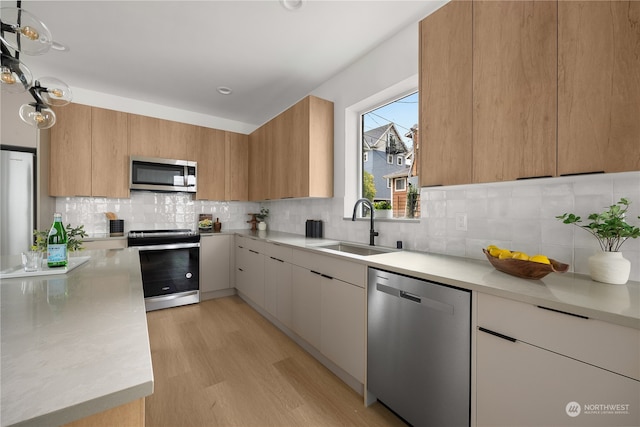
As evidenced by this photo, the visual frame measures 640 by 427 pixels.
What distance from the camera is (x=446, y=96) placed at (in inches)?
61.2

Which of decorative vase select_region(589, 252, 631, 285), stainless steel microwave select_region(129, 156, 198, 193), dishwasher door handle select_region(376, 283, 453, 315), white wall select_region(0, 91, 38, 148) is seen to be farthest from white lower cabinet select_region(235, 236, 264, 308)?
decorative vase select_region(589, 252, 631, 285)

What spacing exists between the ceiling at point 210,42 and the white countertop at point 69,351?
2.01m

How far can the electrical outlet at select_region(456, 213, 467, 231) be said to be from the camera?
1.78m

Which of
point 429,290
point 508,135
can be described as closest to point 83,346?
point 429,290

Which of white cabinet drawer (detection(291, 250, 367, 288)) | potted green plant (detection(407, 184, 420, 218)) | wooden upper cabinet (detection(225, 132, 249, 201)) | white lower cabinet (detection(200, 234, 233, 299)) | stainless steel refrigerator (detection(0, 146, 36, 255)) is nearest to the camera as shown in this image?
white cabinet drawer (detection(291, 250, 367, 288))

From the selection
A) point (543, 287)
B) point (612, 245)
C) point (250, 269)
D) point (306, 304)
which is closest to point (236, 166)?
point (250, 269)

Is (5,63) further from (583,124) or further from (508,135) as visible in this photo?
(583,124)

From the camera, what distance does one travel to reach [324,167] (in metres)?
2.81

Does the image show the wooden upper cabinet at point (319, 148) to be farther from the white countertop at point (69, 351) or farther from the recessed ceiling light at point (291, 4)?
the white countertop at point (69, 351)

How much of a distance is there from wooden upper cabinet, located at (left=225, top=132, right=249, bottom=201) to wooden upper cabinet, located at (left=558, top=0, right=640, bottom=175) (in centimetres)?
370

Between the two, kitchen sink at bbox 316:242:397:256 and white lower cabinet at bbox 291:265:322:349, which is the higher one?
kitchen sink at bbox 316:242:397:256

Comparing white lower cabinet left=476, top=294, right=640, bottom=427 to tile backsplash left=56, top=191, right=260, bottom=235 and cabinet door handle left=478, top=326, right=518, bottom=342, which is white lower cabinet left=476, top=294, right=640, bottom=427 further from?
tile backsplash left=56, top=191, right=260, bottom=235

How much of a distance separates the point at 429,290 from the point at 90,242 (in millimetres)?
3354

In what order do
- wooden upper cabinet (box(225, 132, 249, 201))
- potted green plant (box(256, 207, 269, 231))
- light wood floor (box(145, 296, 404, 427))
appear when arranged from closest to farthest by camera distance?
light wood floor (box(145, 296, 404, 427)) < wooden upper cabinet (box(225, 132, 249, 201)) < potted green plant (box(256, 207, 269, 231))
